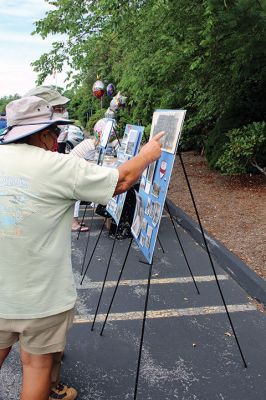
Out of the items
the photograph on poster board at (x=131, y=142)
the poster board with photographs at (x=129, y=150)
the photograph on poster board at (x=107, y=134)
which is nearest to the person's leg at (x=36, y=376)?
the poster board with photographs at (x=129, y=150)

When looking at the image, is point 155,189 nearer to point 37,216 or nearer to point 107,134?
point 37,216

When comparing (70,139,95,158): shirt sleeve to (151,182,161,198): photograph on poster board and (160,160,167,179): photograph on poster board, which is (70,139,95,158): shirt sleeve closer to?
(151,182,161,198): photograph on poster board

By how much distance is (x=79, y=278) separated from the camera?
488cm

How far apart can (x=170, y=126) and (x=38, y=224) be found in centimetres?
121

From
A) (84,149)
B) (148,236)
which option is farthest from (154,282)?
(84,149)

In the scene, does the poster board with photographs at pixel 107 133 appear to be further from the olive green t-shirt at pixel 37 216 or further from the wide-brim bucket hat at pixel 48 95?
the olive green t-shirt at pixel 37 216

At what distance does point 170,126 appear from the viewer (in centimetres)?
282

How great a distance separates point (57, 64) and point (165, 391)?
9105 mm

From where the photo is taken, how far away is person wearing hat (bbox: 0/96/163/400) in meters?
1.97

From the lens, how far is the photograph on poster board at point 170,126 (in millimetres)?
2693

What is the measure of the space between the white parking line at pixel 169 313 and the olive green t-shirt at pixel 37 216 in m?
1.88

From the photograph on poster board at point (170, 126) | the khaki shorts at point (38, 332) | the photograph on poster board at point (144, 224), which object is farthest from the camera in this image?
the photograph on poster board at point (144, 224)

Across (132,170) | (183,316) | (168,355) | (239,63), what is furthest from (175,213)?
(132,170)

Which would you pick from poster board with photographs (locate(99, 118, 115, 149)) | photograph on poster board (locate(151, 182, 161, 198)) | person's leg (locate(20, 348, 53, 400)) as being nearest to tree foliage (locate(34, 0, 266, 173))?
poster board with photographs (locate(99, 118, 115, 149))
